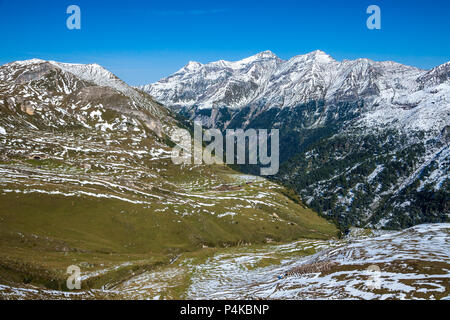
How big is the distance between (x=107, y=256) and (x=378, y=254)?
104821 millimetres

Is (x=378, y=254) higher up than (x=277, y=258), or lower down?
higher up

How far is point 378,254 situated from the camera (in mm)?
101812

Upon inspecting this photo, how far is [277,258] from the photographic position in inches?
6718

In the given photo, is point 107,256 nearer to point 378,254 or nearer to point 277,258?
point 277,258

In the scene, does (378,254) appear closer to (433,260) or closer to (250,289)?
(433,260)

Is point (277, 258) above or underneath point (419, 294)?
underneath

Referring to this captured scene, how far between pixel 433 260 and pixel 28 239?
140 metres

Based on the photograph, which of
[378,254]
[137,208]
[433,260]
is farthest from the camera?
[137,208]

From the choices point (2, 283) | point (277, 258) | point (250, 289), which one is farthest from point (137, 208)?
point (2, 283)

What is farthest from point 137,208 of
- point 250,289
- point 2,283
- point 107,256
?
point 2,283
